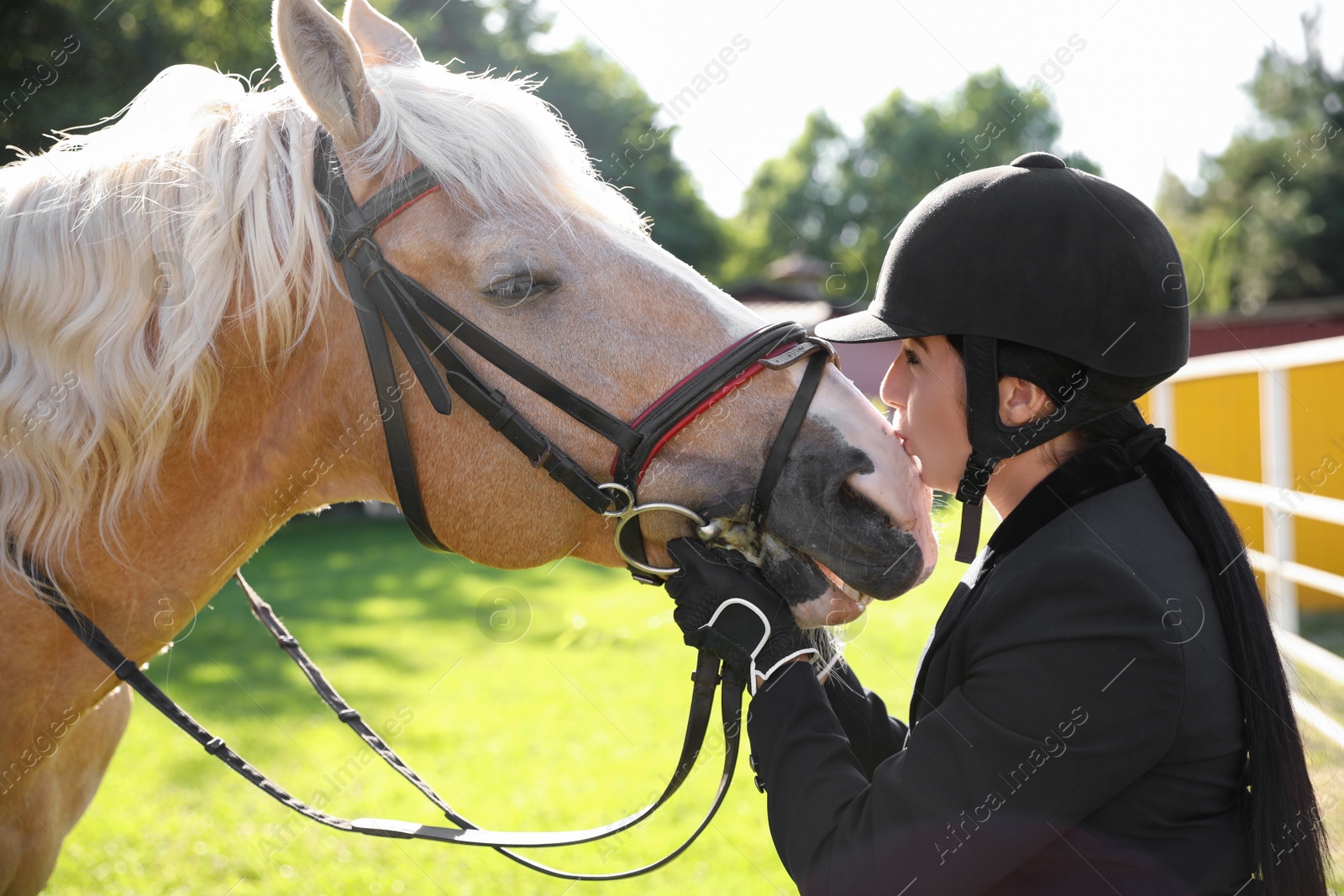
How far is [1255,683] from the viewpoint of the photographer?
1317mm

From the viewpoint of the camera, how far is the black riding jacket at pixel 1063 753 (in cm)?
122

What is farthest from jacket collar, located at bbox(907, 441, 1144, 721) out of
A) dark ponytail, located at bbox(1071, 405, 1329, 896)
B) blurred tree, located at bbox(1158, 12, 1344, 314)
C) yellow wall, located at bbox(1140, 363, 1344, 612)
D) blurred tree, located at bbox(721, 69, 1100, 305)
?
blurred tree, located at bbox(1158, 12, 1344, 314)

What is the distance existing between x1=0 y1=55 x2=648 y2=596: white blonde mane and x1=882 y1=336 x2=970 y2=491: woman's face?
0.60m

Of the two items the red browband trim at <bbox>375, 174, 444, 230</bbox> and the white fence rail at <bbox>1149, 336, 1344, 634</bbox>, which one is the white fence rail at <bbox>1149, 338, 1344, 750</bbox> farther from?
the red browband trim at <bbox>375, 174, 444, 230</bbox>

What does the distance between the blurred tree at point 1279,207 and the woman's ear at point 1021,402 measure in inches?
1212

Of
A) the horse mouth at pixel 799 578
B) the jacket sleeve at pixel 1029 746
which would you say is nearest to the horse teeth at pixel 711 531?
the horse mouth at pixel 799 578

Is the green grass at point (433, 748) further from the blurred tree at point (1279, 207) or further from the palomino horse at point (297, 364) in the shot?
the blurred tree at point (1279, 207)

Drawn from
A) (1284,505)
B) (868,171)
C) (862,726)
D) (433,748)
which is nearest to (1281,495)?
(1284,505)

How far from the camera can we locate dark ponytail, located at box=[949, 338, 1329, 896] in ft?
4.25

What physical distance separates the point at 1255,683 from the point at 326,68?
194cm

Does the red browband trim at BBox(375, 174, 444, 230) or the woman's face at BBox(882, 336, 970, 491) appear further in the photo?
the red browband trim at BBox(375, 174, 444, 230)

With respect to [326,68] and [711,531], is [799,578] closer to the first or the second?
[711,531]

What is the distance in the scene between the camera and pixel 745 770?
529 centimetres

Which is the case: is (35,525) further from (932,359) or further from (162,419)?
(932,359)
